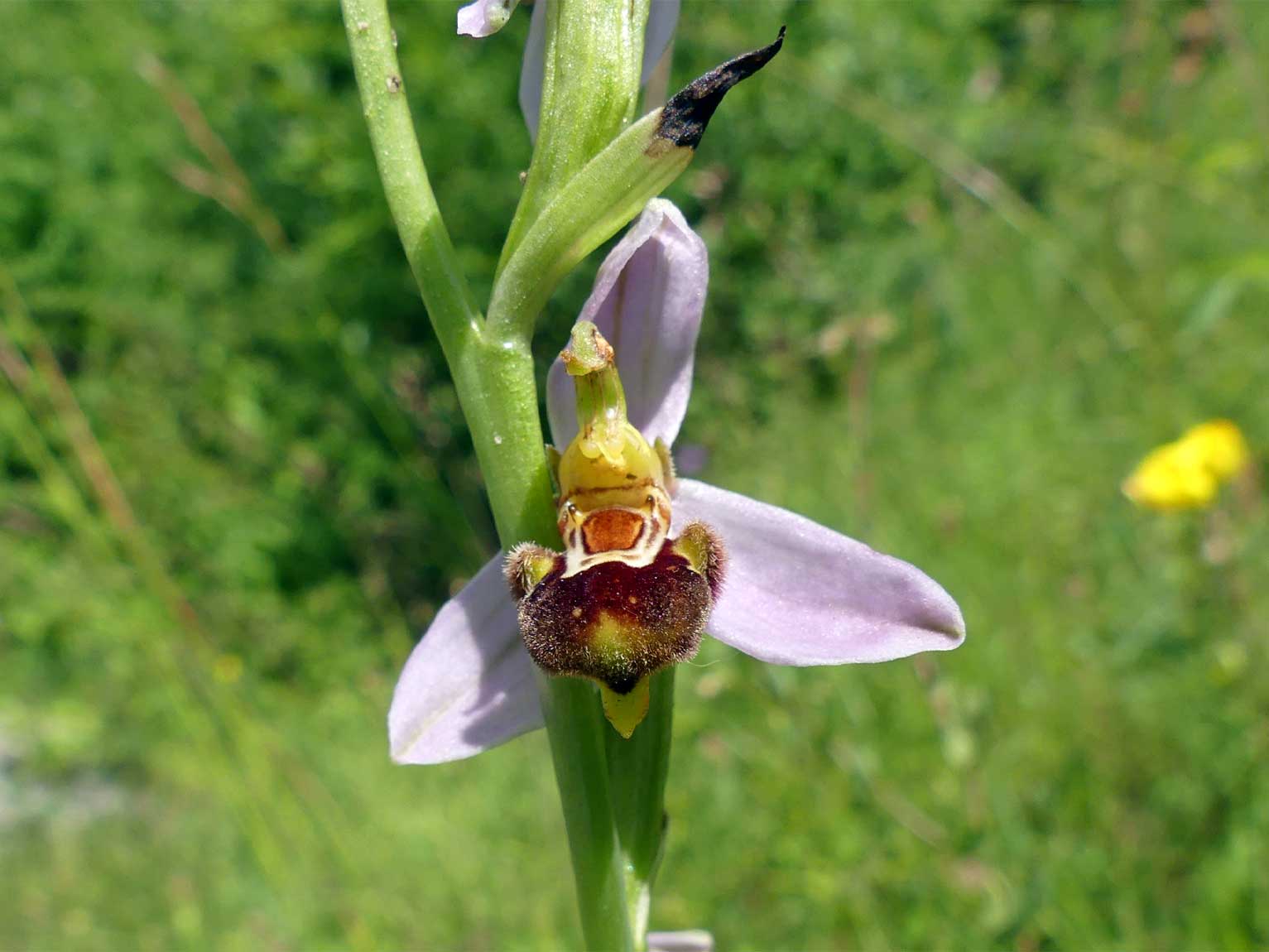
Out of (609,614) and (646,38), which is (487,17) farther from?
(609,614)

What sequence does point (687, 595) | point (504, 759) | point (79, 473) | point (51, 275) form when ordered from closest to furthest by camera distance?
1. point (687, 595)
2. point (79, 473)
3. point (504, 759)
4. point (51, 275)

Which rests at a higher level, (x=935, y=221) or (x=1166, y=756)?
(x=935, y=221)

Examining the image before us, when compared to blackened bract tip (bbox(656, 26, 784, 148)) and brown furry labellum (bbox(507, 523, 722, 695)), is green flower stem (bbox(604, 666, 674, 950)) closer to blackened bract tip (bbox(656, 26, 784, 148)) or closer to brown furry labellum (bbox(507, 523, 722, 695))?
brown furry labellum (bbox(507, 523, 722, 695))

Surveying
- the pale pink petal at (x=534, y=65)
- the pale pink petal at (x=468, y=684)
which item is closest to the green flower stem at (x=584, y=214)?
the pale pink petal at (x=534, y=65)

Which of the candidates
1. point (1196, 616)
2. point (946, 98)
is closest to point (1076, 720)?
point (1196, 616)

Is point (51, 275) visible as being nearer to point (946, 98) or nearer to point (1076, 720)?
point (946, 98)

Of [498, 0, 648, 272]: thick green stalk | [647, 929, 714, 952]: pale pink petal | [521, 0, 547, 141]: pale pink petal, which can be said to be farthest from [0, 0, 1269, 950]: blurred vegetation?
[498, 0, 648, 272]: thick green stalk
